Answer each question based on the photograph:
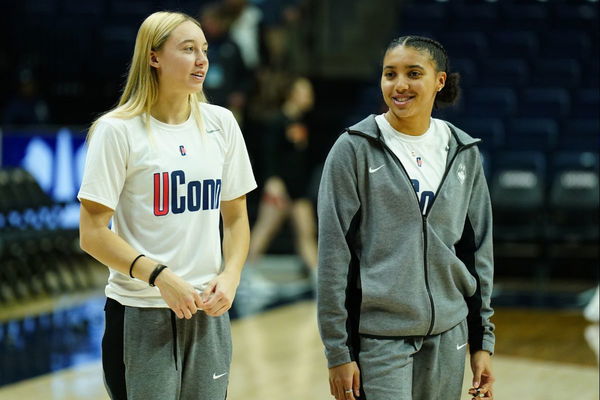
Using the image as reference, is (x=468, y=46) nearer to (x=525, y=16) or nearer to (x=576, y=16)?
(x=525, y=16)

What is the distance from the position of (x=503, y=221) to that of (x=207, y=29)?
13.3 ft

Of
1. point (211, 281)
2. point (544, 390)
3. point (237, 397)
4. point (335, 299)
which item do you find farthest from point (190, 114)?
point (544, 390)

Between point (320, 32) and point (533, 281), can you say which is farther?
point (320, 32)

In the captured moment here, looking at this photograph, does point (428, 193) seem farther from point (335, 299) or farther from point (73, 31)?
point (73, 31)

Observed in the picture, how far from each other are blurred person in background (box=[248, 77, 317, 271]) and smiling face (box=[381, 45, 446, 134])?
6686 mm

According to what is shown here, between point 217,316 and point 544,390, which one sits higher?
point 217,316

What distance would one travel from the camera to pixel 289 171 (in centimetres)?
968

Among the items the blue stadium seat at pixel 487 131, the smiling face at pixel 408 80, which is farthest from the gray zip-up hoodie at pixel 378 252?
the blue stadium seat at pixel 487 131

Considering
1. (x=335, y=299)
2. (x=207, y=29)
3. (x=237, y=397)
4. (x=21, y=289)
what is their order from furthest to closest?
(x=207, y=29) → (x=21, y=289) → (x=237, y=397) → (x=335, y=299)

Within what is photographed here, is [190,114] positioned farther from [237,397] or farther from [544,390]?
[544,390]

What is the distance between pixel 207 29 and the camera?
11570 millimetres

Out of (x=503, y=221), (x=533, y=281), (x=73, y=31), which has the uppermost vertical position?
(x=73, y=31)

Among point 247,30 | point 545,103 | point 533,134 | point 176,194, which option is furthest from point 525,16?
point 176,194

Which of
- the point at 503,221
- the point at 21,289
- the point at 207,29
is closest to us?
the point at 21,289
